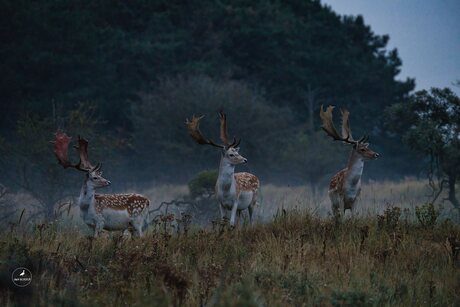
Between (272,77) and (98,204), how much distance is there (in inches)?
1132

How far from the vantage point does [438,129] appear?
2056 centimetres

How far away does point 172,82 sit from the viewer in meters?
34.1

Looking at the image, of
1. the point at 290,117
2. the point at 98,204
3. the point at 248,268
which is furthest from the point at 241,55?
the point at 248,268

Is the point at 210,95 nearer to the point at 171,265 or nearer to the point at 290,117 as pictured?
the point at 290,117

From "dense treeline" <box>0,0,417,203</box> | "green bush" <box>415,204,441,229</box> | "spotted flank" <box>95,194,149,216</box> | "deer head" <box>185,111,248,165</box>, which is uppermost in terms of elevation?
"dense treeline" <box>0,0,417,203</box>

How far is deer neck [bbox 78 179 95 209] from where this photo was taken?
37.9 ft

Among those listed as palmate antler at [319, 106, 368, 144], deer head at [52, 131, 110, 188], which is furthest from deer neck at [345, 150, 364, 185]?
deer head at [52, 131, 110, 188]

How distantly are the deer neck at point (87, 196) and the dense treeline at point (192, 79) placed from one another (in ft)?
35.0

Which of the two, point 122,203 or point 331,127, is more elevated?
point 331,127

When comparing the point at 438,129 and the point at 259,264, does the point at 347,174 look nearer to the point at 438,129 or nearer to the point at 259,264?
the point at 259,264

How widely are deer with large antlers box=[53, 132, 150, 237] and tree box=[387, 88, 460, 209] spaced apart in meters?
10.4

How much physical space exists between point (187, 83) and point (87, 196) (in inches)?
888

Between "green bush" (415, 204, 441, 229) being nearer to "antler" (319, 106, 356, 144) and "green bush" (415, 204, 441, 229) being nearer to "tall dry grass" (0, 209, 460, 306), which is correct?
"tall dry grass" (0, 209, 460, 306)

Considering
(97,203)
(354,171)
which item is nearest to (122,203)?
(97,203)
